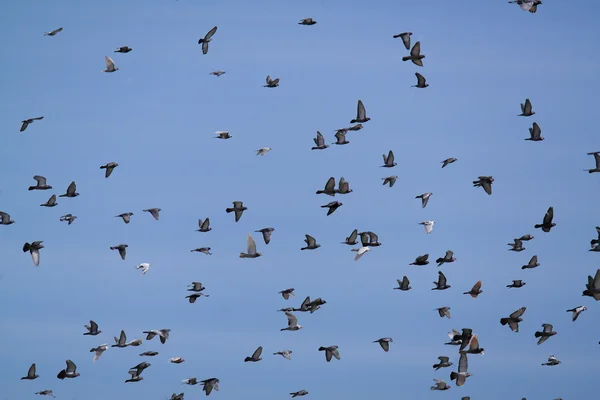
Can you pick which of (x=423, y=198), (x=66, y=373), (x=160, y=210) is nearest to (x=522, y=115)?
(x=423, y=198)

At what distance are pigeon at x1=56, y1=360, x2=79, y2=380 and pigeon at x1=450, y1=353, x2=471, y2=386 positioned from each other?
23690 millimetres

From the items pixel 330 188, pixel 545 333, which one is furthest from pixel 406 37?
pixel 545 333

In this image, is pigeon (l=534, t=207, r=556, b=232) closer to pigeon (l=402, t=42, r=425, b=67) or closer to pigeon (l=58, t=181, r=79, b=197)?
pigeon (l=402, t=42, r=425, b=67)

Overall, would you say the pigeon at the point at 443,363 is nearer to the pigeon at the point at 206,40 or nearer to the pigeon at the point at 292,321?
the pigeon at the point at 292,321

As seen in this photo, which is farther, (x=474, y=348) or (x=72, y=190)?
(x=72, y=190)

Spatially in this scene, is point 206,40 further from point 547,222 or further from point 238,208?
point 547,222

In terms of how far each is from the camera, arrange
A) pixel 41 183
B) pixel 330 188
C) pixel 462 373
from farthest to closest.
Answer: pixel 41 183
pixel 330 188
pixel 462 373

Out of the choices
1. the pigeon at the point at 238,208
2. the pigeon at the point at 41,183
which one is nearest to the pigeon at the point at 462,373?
the pigeon at the point at 238,208

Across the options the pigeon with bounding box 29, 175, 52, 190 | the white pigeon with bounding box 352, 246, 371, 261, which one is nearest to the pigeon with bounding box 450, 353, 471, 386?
the white pigeon with bounding box 352, 246, 371, 261

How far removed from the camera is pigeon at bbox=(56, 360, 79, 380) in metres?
101

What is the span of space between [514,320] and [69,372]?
2605cm

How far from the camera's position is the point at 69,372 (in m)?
102

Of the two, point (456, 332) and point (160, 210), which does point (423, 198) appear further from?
point (160, 210)

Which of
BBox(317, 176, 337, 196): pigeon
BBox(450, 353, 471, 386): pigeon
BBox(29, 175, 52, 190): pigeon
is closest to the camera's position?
BBox(450, 353, 471, 386): pigeon
